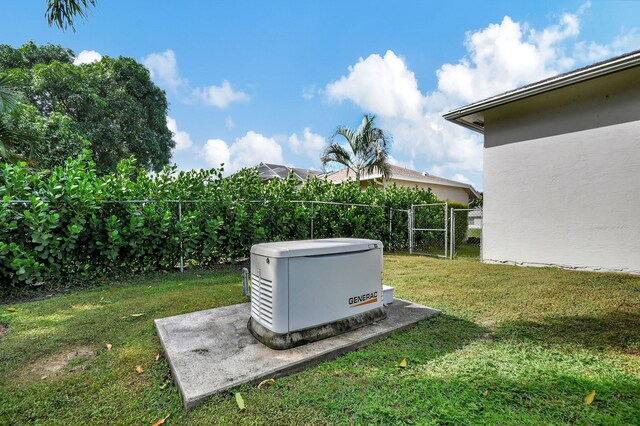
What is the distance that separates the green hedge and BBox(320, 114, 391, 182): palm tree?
4409 mm

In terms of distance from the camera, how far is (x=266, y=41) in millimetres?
6898

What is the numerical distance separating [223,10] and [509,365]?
787 cm

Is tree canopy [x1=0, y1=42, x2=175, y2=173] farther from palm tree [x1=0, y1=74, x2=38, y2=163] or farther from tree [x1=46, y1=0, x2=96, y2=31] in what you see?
tree [x1=46, y1=0, x2=96, y2=31]

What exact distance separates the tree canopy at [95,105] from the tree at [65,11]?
907 cm

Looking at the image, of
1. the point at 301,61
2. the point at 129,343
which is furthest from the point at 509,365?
the point at 301,61

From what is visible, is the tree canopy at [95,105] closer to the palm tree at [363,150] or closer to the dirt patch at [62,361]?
the palm tree at [363,150]

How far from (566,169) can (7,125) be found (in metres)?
10.7

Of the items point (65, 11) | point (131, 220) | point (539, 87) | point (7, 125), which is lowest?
point (131, 220)

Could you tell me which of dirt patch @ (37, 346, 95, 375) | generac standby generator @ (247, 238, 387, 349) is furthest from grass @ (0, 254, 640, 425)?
generac standby generator @ (247, 238, 387, 349)

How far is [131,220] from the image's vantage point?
15.7 feet

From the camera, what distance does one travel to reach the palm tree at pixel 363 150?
11367 millimetres

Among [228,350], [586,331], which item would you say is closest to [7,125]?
[228,350]

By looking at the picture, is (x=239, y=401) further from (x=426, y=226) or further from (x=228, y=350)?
(x=426, y=226)

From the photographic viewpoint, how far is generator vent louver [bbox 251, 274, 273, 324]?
2166 mm
